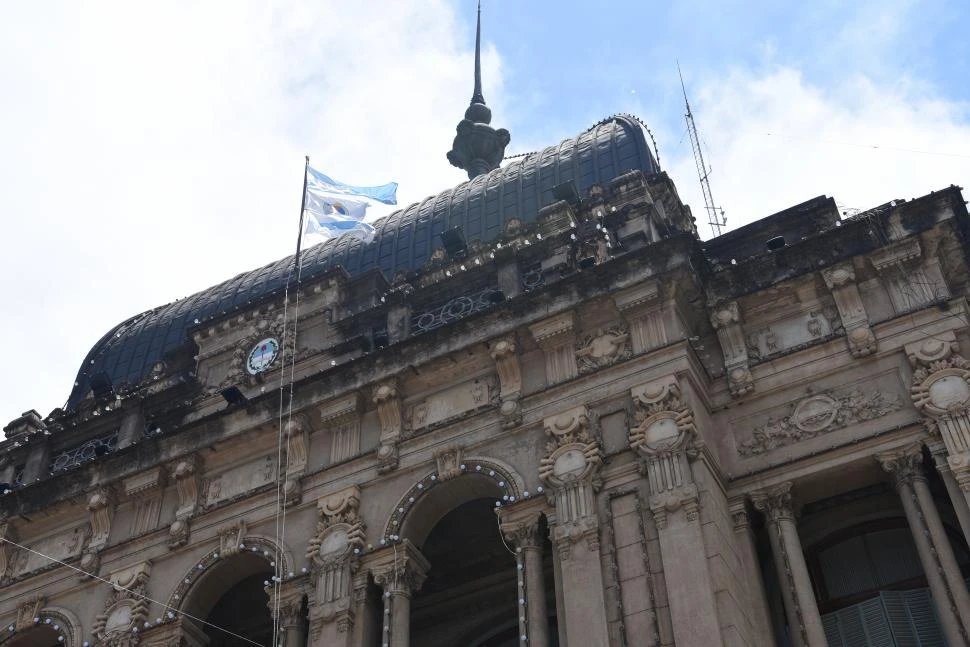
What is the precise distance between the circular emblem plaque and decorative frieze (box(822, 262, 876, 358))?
1335 centimetres

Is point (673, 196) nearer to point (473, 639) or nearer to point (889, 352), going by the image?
point (889, 352)

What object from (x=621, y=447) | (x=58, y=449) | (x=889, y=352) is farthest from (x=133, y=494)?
(x=889, y=352)

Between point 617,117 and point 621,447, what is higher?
point 617,117

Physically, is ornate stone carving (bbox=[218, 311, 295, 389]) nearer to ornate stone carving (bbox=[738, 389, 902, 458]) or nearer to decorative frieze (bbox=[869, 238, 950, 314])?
ornate stone carving (bbox=[738, 389, 902, 458])

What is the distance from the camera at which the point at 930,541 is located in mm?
19516

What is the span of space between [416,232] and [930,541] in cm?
1970

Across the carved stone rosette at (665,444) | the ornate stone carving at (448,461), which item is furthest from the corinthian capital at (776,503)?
the ornate stone carving at (448,461)

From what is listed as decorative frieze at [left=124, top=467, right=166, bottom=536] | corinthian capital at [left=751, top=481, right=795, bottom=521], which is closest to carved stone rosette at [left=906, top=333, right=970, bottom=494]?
corinthian capital at [left=751, top=481, right=795, bottom=521]

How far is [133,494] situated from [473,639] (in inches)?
324

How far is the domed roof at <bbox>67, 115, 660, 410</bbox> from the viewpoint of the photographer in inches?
1325

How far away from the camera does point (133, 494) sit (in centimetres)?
2658

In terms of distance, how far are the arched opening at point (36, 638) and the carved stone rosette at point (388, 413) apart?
8.37 metres

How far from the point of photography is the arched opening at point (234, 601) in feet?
80.9

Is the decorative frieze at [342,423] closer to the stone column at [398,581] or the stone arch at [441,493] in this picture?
the stone arch at [441,493]
